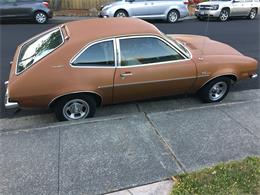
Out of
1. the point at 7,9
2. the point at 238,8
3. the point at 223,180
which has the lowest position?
the point at 223,180

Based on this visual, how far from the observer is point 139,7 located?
15062 millimetres

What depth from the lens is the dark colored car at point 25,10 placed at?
14.3m

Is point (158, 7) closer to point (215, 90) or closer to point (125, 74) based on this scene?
point (215, 90)

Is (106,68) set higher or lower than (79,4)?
lower

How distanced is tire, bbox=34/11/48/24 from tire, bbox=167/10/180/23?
559 centimetres

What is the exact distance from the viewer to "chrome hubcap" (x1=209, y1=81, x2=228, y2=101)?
6.11m

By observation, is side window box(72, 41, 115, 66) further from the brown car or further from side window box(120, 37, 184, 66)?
side window box(120, 37, 184, 66)

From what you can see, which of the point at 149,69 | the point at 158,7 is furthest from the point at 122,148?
the point at 158,7

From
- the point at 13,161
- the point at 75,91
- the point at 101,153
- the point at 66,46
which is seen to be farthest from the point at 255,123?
the point at 13,161

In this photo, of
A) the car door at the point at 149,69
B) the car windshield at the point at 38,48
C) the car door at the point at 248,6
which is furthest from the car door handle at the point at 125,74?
the car door at the point at 248,6

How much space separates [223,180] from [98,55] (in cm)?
267

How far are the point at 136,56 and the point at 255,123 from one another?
2129mm

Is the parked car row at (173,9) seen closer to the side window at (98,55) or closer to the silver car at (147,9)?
the silver car at (147,9)

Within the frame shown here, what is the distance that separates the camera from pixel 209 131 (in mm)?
4922
